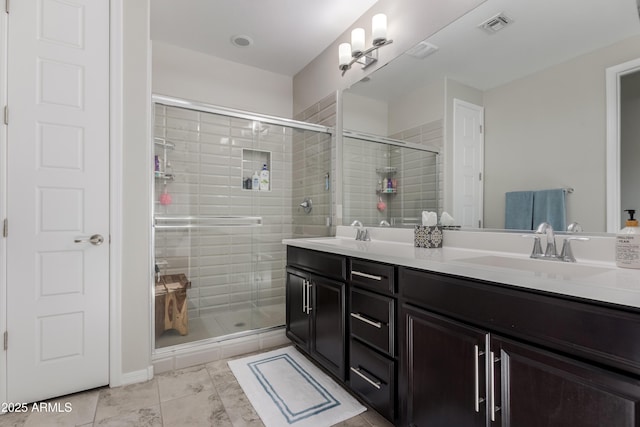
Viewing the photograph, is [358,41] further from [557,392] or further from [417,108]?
[557,392]

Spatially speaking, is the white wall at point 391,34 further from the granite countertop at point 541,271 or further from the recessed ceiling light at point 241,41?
the granite countertop at point 541,271

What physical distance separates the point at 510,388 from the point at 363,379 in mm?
760

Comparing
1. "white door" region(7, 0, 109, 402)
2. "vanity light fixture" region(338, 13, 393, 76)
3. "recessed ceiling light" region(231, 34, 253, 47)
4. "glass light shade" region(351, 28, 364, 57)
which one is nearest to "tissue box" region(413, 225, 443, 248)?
"vanity light fixture" region(338, 13, 393, 76)

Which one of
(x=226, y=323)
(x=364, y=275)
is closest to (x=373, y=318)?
(x=364, y=275)

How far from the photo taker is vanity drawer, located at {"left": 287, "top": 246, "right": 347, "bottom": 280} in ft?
5.72

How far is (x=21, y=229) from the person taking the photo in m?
1.66

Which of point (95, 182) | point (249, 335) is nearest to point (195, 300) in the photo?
point (249, 335)

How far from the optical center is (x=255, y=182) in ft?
9.29

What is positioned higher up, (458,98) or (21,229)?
(458,98)

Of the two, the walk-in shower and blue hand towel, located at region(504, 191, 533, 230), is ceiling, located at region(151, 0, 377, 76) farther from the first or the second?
blue hand towel, located at region(504, 191, 533, 230)

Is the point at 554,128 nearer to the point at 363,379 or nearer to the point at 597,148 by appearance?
the point at 597,148

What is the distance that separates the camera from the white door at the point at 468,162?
163 cm

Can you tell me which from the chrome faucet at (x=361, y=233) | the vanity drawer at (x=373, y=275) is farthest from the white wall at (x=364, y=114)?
the vanity drawer at (x=373, y=275)

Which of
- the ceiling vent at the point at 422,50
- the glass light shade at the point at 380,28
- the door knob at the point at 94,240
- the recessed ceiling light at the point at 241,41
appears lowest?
the door knob at the point at 94,240
